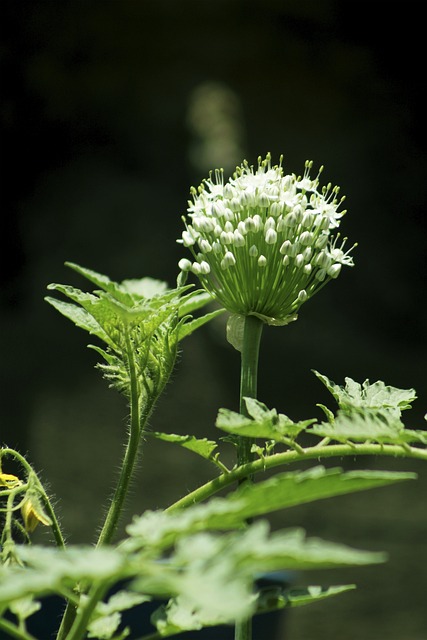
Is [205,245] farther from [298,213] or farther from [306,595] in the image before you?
[306,595]

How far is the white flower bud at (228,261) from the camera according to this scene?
0.59m

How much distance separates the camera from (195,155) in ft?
15.7

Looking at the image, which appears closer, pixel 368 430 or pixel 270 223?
pixel 368 430

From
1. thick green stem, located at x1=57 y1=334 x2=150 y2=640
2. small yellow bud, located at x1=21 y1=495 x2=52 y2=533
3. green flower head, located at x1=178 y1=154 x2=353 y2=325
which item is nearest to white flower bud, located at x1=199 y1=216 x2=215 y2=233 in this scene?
green flower head, located at x1=178 y1=154 x2=353 y2=325

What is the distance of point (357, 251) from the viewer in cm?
479

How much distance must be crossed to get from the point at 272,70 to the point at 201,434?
6.61ft

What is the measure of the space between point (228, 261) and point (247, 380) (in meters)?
0.08

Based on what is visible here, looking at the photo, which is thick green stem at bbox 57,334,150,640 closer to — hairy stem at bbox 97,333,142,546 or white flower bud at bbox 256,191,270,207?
hairy stem at bbox 97,333,142,546

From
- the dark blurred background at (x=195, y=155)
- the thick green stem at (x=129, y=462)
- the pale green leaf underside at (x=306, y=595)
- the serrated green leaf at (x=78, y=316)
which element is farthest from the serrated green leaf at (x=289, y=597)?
the dark blurred background at (x=195, y=155)

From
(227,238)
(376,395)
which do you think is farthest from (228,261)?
(376,395)

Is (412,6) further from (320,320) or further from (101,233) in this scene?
(101,233)

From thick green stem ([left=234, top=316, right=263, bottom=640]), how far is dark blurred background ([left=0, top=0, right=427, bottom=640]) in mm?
3807

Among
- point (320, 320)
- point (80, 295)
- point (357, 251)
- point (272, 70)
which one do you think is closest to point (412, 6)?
point (272, 70)

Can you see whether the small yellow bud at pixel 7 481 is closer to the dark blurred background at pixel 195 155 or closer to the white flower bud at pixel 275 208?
the white flower bud at pixel 275 208
